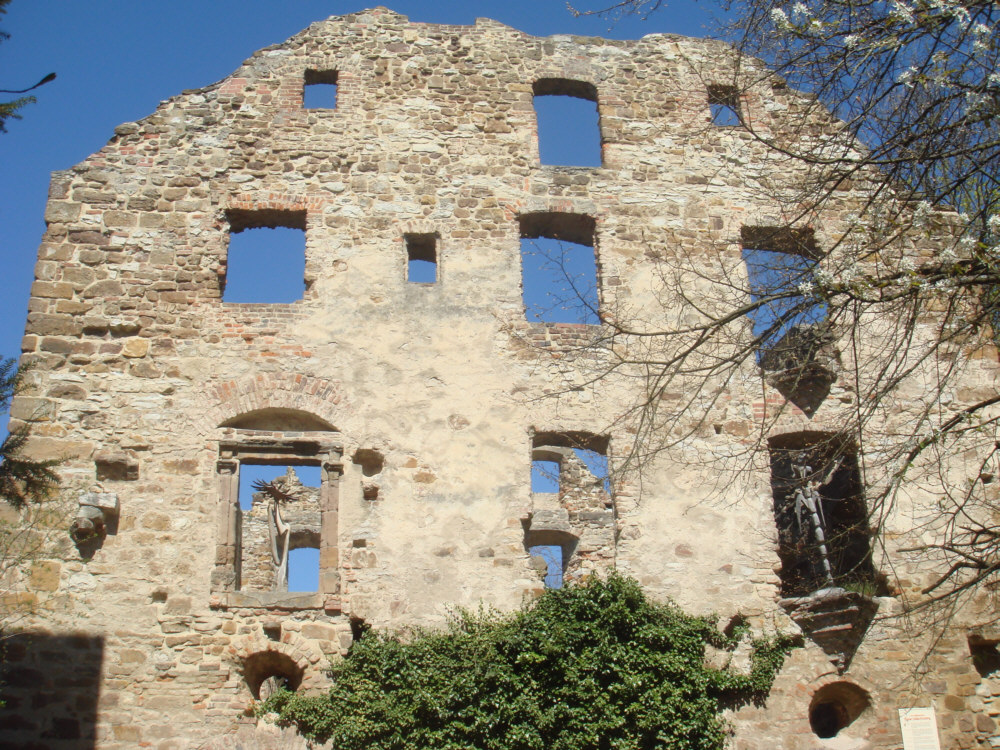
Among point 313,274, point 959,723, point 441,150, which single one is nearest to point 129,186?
point 313,274

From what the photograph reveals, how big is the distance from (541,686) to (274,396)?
405 cm

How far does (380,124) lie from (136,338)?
3.89 metres

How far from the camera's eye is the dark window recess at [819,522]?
11227mm

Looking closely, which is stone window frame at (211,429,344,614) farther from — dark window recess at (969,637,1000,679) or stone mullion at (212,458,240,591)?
dark window recess at (969,637,1000,679)

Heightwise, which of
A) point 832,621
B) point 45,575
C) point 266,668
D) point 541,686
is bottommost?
point 541,686

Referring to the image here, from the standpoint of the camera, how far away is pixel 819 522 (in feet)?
38.3

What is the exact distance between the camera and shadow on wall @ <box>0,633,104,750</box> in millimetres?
9242

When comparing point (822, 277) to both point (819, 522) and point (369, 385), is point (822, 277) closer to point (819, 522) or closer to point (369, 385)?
Answer: point (369, 385)

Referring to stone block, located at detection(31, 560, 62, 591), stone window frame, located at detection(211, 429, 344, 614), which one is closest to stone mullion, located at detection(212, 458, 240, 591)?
stone window frame, located at detection(211, 429, 344, 614)

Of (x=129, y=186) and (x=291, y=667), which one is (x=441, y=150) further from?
(x=291, y=667)

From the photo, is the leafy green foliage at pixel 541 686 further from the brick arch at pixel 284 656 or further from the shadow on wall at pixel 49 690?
the shadow on wall at pixel 49 690

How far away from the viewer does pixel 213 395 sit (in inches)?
428

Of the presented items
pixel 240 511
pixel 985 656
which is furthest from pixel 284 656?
pixel 985 656

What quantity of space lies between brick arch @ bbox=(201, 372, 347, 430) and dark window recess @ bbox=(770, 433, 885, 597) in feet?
15.6
